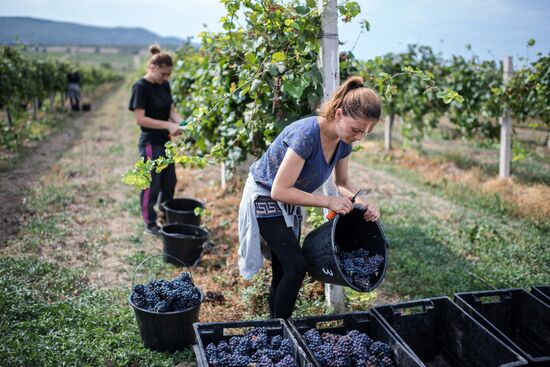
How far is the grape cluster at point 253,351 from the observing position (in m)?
2.47

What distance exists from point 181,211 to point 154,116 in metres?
1.04

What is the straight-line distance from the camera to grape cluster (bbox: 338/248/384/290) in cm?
269

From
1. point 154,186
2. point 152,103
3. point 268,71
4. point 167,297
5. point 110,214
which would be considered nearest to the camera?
point 167,297

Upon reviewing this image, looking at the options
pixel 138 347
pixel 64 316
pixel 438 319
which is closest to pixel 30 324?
pixel 64 316

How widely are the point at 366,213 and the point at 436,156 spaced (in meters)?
8.00

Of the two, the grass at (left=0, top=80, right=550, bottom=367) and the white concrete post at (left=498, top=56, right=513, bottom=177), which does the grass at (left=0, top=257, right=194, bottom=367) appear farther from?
the white concrete post at (left=498, top=56, right=513, bottom=177)

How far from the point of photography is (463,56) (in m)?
9.74

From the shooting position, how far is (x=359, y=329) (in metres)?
2.90

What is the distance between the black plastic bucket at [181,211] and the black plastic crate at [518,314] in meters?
3.01

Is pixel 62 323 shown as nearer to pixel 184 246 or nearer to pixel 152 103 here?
pixel 184 246

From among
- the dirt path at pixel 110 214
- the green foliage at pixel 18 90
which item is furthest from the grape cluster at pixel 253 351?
the green foliage at pixel 18 90

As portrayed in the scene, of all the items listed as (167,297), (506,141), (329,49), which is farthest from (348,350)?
(506,141)

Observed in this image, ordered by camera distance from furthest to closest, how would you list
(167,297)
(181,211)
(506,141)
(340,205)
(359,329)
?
(506,141) < (181,211) < (167,297) < (359,329) < (340,205)

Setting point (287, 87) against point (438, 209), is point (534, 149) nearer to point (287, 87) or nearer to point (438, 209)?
point (438, 209)
